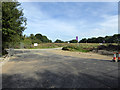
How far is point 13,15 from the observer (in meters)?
11.5

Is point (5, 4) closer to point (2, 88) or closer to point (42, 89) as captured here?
point (2, 88)

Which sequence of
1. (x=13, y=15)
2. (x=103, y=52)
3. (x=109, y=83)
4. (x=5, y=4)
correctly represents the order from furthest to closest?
1. (x=103, y=52)
2. (x=13, y=15)
3. (x=5, y=4)
4. (x=109, y=83)

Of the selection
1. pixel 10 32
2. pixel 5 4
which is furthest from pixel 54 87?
pixel 5 4

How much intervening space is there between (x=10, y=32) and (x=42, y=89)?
30.8 ft

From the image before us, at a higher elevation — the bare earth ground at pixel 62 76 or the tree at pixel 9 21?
the tree at pixel 9 21

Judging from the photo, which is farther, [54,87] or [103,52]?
[103,52]

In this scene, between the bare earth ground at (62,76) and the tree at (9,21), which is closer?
the bare earth ground at (62,76)

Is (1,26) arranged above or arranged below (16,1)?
below

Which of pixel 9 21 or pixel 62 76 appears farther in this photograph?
pixel 9 21

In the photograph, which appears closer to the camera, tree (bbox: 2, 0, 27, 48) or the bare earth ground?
the bare earth ground

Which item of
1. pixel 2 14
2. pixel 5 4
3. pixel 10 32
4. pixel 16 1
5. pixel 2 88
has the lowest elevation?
pixel 2 88

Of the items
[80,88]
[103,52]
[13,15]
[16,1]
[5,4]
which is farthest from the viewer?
[103,52]

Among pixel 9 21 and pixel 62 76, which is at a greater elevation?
pixel 9 21

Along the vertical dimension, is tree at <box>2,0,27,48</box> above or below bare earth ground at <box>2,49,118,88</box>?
above
